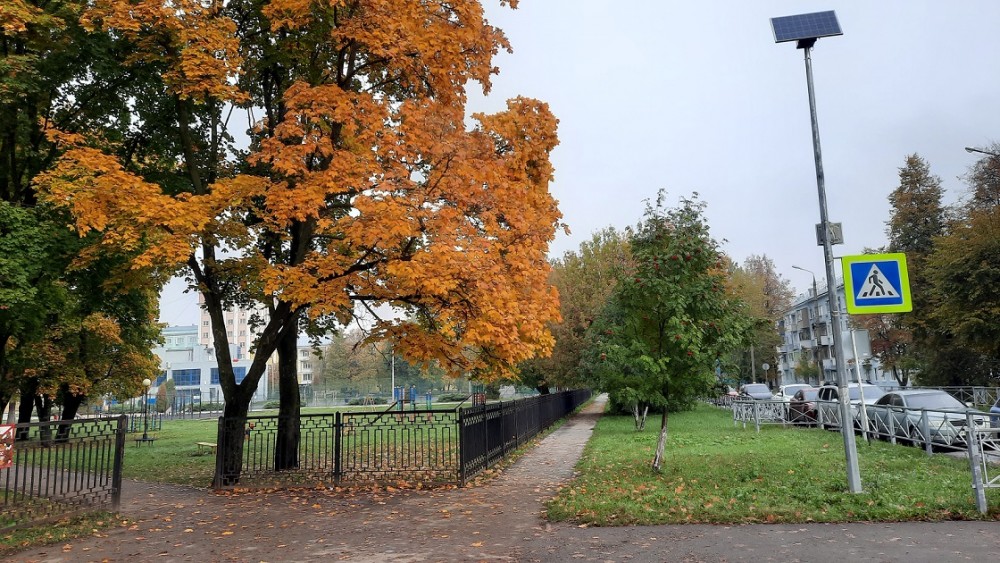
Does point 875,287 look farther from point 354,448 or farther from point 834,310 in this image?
point 354,448

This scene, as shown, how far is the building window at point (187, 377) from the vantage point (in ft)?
312

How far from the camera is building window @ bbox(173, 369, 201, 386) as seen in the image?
312ft

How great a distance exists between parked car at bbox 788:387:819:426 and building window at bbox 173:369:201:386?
90529 millimetres

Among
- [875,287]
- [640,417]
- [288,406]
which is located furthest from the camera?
[640,417]

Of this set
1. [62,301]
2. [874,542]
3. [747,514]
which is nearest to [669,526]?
[747,514]

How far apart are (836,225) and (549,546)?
657cm

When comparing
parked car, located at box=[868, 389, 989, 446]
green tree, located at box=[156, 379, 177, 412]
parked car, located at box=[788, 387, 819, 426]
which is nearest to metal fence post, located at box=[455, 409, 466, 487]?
parked car, located at box=[868, 389, 989, 446]

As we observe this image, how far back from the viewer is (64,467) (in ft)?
29.2

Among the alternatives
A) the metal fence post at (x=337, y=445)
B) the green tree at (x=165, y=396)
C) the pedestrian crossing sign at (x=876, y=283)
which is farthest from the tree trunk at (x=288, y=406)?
the green tree at (x=165, y=396)

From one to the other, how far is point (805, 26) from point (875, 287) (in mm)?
4272

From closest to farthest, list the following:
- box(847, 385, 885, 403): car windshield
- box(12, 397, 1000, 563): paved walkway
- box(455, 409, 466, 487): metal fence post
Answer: box(12, 397, 1000, 563): paved walkway
box(455, 409, 466, 487): metal fence post
box(847, 385, 885, 403): car windshield

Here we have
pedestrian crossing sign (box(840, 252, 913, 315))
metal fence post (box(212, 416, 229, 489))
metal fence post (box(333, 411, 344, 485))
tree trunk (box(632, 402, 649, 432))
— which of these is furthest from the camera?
tree trunk (box(632, 402, 649, 432))

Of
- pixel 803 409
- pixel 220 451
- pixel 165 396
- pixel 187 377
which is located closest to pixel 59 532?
pixel 220 451

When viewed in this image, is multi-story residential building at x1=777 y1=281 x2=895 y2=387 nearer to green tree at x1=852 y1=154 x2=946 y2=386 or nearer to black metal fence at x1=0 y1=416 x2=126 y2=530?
green tree at x1=852 y1=154 x2=946 y2=386
